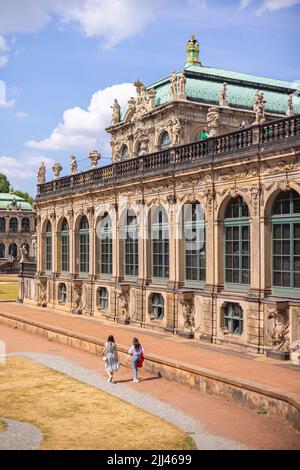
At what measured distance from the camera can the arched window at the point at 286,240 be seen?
22703 millimetres

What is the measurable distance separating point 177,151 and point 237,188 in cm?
513

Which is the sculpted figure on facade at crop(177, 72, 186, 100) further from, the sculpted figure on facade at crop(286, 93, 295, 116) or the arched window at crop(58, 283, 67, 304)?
Result: the arched window at crop(58, 283, 67, 304)

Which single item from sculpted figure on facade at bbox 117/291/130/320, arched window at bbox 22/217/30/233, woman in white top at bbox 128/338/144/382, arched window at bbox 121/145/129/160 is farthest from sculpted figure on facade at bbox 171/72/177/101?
arched window at bbox 22/217/30/233

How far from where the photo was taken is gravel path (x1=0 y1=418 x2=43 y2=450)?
13148mm

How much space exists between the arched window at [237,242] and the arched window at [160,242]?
4.79 meters

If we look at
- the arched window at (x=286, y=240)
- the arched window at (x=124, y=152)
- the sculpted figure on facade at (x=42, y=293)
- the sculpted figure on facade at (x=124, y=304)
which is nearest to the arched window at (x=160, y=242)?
the sculpted figure on facade at (x=124, y=304)

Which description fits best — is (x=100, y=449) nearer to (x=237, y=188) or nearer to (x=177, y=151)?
(x=237, y=188)

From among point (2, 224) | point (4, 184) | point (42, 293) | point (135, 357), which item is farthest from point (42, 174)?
point (4, 184)

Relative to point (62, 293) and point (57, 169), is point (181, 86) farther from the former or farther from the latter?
point (62, 293)

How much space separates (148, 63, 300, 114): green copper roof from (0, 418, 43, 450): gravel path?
29.2 m

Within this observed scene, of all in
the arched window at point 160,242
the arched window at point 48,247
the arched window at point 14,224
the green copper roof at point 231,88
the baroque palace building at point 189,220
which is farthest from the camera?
the arched window at point 14,224

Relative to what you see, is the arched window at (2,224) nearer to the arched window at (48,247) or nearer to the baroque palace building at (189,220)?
the baroque palace building at (189,220)

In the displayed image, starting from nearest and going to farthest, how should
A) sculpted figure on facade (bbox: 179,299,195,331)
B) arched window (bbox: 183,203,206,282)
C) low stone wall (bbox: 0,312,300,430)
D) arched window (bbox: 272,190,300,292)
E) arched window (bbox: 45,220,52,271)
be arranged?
low stone wall (bbox: 0,312,300,430), arched window (bbox: 272,190,300,292), arched window (bbox: 183,203,206,282), sculpted figure on facade (bbox: 179,299,195,331), arched window (bbox: 45,220,52,271)

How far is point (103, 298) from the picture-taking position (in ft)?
121
